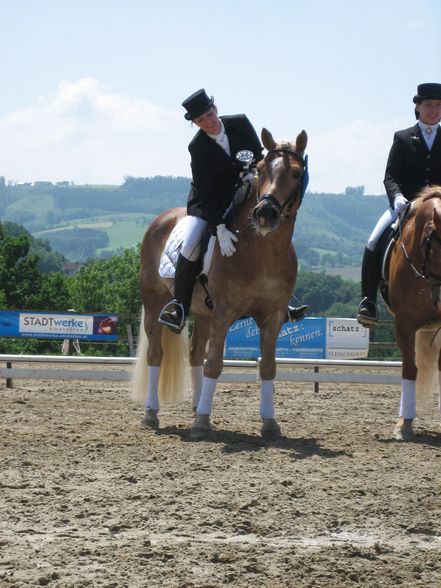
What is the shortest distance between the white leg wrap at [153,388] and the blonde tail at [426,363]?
98.9 inches

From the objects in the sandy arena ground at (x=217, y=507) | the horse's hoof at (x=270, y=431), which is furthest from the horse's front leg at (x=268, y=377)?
the sandy arena ground at (x=217, y=507)

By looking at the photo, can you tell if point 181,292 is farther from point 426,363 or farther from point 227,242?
point 426,363

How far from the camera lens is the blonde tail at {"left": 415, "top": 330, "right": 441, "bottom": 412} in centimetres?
899

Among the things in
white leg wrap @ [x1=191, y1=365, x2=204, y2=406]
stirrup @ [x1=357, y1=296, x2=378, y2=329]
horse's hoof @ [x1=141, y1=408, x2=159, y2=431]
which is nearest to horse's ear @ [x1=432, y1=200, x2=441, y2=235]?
stirrup @ [x1=357, y1=296, x2=378, y2=329]

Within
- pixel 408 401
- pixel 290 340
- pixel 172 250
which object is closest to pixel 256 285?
pixel 172 250

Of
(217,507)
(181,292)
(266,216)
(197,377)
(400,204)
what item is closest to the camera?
(217,507)

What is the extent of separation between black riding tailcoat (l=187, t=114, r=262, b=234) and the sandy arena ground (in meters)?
1.99

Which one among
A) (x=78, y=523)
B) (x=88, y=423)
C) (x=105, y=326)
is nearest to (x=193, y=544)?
(x=78, y=523)

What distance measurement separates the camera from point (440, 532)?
5.25m

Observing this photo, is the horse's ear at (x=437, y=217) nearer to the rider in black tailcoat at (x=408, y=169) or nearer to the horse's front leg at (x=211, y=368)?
the rider in black tailcoat at (x=408, y=169)

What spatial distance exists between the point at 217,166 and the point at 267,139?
87cm

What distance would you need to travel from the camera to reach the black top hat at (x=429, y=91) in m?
8.64

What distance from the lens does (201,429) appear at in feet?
27.6

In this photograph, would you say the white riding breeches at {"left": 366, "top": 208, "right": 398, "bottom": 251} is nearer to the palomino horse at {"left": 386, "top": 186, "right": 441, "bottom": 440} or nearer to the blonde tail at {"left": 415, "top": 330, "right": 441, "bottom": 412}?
the palomino horse at {"left": 386, "top": 186, "right": 441, "bottom": 440}
